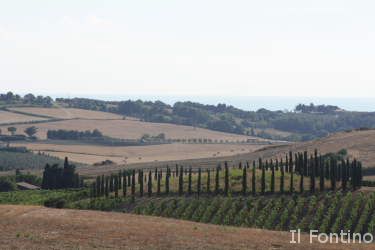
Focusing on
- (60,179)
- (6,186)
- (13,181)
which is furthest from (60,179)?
(13,181)

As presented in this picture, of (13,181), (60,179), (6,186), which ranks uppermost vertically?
(60,179)

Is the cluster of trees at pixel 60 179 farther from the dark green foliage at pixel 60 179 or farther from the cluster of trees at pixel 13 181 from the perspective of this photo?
the cluster of trees at pixel 13 181

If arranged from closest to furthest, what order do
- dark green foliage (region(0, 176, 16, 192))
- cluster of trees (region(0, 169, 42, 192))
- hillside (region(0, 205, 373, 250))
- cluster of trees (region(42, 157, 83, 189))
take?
1. hillside (region(0, 205, 373, 250))
2. cluster of trees (region(42, 157, 83, 189))
3. dark green foliage (region(0, 176, 16, 192))
4. cluster of trees (region(0, 169, 42, 192))

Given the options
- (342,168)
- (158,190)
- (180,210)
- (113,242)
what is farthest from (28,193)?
(113,242)

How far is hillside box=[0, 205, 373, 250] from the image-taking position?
48469 millimetres

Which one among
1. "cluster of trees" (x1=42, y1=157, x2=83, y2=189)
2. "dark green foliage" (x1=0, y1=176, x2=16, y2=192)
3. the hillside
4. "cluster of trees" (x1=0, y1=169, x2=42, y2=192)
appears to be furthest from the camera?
"cluster of trees" (x1=0, y1=169, x2=42, y2=192)

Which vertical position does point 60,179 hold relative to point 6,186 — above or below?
above

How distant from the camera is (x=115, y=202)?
83438 millimetres

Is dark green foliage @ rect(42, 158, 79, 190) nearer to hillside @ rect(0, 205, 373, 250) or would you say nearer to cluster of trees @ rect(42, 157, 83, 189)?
cluster of trees @ rect(42, 157, 83, 189)

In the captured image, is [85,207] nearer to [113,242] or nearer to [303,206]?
[303,206]

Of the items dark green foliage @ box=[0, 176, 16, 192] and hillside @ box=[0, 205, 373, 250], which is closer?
hillside @ box=[0, 205, 373, 250]

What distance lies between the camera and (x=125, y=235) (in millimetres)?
52000

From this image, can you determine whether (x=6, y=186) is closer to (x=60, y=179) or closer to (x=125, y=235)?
(x=60, y=179)

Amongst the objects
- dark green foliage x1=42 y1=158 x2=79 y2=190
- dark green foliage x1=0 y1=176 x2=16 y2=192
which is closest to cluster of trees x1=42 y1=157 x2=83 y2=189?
dark green foliage x1=42 y1=158 x2=79 y2=190
